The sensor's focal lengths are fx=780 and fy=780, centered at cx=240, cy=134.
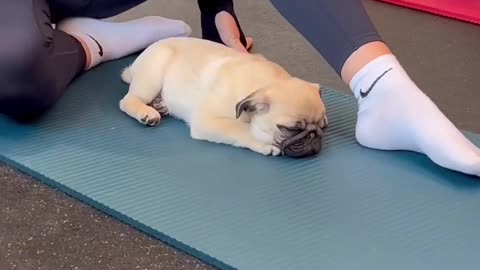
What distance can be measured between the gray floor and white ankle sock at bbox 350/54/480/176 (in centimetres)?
28

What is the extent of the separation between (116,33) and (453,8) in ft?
3.11

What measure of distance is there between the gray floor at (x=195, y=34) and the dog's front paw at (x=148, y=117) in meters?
0.22

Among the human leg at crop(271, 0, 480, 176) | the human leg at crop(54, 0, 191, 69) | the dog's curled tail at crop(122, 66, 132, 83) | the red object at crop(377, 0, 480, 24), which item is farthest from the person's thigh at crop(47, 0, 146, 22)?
the red object at crop(377, 0, 480, 24)

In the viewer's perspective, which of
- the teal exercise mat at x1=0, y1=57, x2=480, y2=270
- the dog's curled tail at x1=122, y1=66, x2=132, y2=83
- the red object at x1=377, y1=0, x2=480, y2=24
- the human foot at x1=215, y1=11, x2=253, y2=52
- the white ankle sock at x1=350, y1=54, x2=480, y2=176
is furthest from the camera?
the red object at x1=377, y1=0, x2=480, y2=24

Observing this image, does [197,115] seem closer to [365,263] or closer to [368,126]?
[368,126]

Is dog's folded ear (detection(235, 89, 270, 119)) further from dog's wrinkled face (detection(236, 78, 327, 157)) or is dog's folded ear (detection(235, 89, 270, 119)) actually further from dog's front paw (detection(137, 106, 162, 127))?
dog's front paw (detection(137, 106, 162, 127))

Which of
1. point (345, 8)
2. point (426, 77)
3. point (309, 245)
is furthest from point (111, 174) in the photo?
point (426, 77)

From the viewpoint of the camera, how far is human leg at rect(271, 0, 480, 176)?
113cm

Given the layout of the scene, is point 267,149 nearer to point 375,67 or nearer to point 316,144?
point 316,144

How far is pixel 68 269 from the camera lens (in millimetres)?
968

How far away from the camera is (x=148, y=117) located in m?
1.28

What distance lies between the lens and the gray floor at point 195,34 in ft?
3.25

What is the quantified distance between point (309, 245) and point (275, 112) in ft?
0.82

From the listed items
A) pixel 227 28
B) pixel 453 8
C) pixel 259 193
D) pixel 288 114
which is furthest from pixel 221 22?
pixel 453 8
